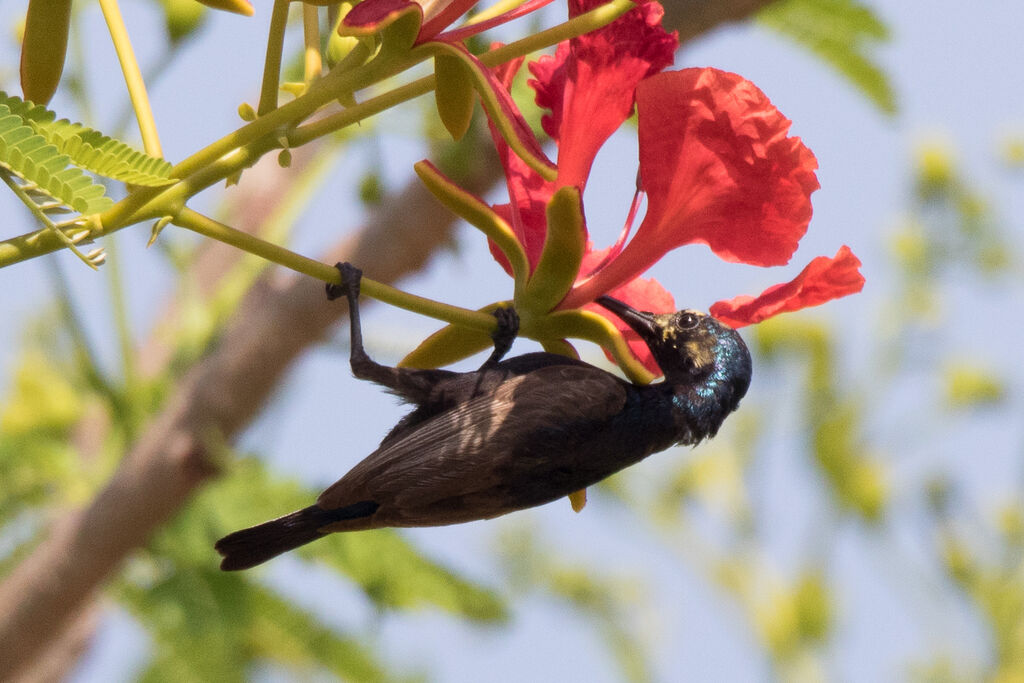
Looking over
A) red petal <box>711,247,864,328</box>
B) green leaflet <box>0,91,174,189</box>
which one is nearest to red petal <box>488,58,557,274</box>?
red petal <box>711,247,864,328</box>

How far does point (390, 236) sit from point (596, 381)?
61.2 inches

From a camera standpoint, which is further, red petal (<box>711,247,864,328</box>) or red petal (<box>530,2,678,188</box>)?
red petal (<box>711,247,864,328</box>)

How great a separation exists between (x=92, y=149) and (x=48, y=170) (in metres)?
0.04

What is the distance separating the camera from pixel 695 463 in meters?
→ 6.40

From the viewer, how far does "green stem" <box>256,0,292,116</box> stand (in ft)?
3.80

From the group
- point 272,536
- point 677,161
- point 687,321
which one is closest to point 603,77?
point 677,161

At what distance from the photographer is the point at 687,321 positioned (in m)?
1.99

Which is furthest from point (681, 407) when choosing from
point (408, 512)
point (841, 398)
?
point (841, 398)

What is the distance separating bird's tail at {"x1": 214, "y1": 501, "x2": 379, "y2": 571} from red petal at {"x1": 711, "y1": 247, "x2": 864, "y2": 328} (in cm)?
68

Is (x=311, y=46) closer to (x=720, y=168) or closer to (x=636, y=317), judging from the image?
(x=720, y=168)

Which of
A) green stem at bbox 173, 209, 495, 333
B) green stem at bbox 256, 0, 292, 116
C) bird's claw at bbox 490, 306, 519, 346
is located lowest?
green stem at bbox 173, 209, 495, 333

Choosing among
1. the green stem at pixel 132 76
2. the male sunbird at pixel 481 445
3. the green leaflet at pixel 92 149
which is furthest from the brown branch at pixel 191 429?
the green leaflet at pixel 92 149

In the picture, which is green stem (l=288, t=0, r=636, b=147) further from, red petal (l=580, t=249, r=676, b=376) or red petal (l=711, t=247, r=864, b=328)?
red petal (l=580, t=249, r=676, b=376)

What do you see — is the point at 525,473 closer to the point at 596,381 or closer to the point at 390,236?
the point at 596,381
